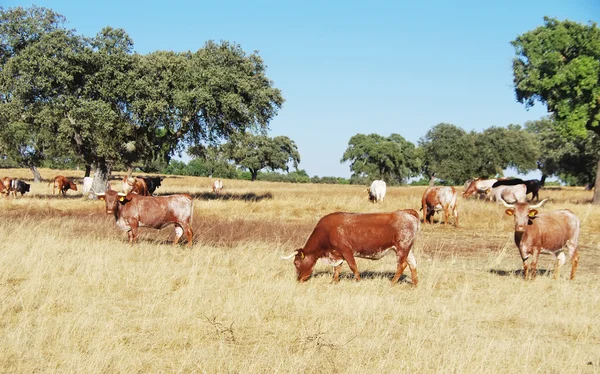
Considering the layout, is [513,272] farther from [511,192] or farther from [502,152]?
[502,152]

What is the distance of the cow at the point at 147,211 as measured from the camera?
47.1 feet

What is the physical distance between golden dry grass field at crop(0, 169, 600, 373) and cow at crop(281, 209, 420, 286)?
0.43 m

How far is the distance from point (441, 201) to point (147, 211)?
1305cm

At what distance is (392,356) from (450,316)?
2.27 meters

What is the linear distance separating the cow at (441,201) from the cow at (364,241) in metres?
12.6

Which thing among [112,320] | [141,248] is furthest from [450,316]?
[141,248]

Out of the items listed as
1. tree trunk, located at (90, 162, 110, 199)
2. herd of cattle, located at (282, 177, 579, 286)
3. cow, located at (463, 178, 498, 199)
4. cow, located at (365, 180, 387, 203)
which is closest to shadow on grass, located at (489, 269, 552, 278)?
herd of cattle, located at (282, 177, 579, 286)

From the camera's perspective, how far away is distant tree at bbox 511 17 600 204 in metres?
30.2

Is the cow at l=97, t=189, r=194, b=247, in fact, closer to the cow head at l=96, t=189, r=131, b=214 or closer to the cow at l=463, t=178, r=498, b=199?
the cow head at l=96, t=189, r=131, b=214

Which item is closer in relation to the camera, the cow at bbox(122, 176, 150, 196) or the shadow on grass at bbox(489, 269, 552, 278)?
the shadow on grass at bbox(489, 269, 552, 278)

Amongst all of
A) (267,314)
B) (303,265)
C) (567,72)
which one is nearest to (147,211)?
(303,265)

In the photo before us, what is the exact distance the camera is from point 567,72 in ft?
99.3

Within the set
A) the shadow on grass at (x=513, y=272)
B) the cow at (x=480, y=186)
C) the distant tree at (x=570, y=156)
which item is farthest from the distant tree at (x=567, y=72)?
the shadow on grass at (x=513, y=272)

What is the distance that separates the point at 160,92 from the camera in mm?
29594
